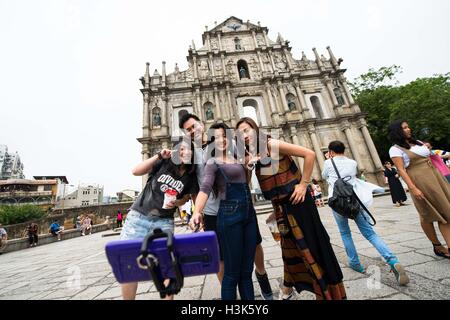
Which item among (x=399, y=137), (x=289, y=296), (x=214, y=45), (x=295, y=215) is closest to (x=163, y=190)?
(x=295, y=215)

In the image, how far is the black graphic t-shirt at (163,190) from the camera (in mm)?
1846

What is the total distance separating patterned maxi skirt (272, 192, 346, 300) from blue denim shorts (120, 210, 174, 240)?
3.47 feet

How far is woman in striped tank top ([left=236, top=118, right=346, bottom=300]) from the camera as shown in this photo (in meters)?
1.68

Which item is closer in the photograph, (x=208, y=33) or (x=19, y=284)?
(x=19, y=284)

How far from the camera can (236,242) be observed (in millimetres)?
1577

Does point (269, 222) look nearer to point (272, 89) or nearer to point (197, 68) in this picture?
point (272, 89)

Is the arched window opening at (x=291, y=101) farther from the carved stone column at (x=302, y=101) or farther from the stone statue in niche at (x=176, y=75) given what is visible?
the stone statue in niche at (x=176, y=75)

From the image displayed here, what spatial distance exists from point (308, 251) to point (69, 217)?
2170 centimetres

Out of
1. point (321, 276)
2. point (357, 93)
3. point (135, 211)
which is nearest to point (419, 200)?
point (321, 276)

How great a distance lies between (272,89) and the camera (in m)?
19.4

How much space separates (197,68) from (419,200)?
69.1 feet

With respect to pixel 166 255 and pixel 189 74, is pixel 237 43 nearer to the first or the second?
pixel 189 74

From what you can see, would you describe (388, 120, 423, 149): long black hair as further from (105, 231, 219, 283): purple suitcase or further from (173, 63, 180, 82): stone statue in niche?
(173, 63, 180, 82): stone statue in niche

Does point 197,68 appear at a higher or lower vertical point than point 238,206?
higher
